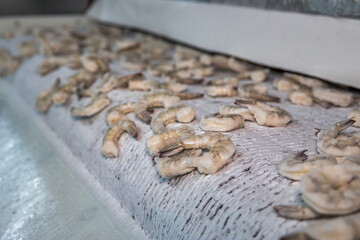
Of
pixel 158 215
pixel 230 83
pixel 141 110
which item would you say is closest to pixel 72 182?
pixel 141 110

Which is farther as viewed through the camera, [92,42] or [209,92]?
[92,42]

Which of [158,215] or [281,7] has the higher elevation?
[281,7]

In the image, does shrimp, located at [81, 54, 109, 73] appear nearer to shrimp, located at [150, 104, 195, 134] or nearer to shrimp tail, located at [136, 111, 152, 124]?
shrimp tail, located at [136, 111, 152, 124]

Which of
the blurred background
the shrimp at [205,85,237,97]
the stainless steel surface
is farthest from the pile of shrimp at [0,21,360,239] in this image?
the blurred background

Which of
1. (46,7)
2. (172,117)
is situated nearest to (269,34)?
(172,117)

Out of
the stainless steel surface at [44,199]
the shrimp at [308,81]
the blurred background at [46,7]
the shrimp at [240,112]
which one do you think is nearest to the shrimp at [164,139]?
the shrimp at [240,112]

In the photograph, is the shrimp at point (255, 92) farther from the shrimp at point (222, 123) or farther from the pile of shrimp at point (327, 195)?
the pile of shrimp at point (327, 195)

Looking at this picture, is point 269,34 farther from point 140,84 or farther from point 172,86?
point 140,84

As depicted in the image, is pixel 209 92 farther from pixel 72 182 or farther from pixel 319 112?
pixel 72 182
